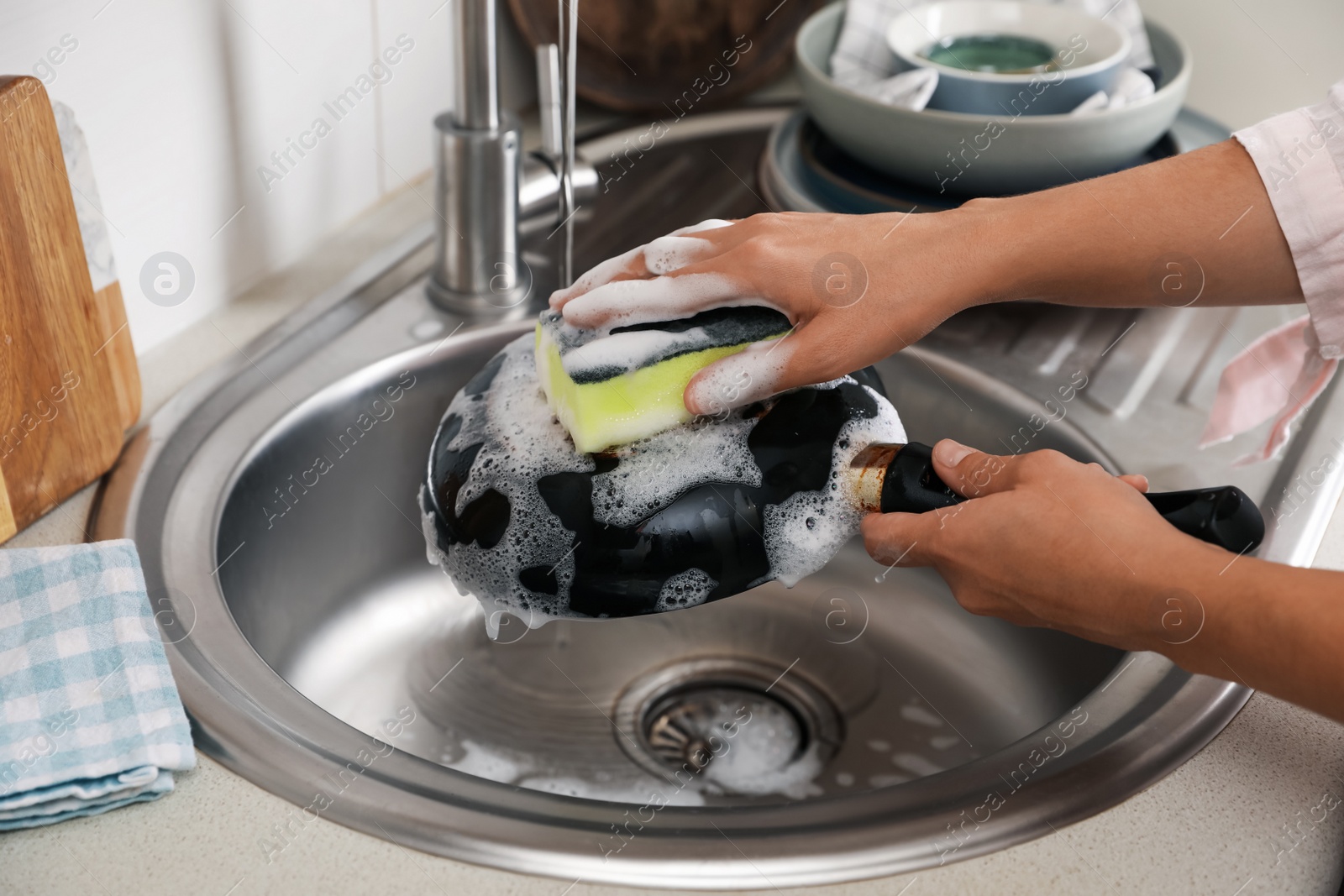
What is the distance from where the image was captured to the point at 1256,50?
120 centimetres

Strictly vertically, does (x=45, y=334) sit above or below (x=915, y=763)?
above

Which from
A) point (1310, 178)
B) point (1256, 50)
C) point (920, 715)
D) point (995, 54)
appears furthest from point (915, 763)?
point (1256, 50)

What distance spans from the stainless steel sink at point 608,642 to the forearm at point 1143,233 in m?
0.19

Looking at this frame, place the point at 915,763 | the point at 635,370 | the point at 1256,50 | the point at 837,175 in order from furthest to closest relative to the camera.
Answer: the point at 1256,50 → the point at 837,175 → the point at 915,763 → the point at 635,370

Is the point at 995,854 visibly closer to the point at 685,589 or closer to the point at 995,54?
the point at 685,589

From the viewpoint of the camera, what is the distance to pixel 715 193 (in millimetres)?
1123

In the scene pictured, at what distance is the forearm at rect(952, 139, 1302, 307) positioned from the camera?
0.68 meters

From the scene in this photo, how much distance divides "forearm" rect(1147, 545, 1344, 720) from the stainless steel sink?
114mm

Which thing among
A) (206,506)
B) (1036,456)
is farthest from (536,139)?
(1036,456)

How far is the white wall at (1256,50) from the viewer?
116 cm

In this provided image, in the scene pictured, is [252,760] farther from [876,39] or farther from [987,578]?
[876,39]

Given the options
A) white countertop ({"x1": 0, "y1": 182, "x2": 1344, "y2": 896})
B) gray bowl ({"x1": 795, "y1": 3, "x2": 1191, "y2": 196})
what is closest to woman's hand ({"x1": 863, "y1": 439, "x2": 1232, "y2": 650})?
white countertop ({"x1": 0, "y1": 182, "x2": 1344, "y2": 896})

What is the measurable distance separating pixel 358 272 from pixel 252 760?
51 centimetres

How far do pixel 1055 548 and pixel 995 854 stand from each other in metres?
0.16
